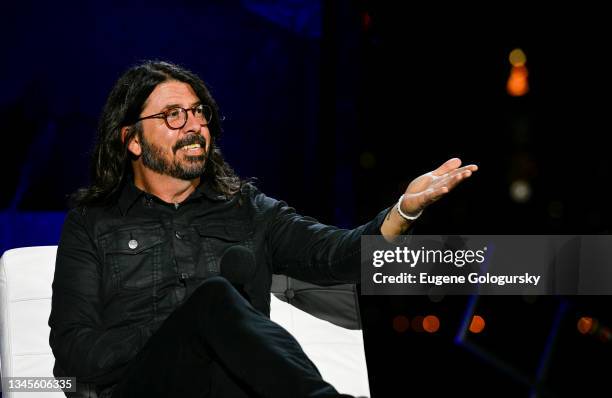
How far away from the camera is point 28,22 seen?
107 inches

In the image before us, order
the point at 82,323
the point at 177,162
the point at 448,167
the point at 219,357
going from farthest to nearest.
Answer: the point at 177,162
the point at 82,323
the point at 448,167
the point at 219,357

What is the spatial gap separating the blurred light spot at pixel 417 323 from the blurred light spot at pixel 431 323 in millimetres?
19

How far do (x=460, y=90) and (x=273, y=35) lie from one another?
3.04 ft

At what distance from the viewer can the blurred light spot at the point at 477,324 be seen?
3.28 meters

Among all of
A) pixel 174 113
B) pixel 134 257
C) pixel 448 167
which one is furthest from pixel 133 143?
pixel 448 167

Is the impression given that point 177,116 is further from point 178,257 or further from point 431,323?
point 431,323

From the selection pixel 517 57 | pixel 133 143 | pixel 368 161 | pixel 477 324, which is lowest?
pixel 477 324

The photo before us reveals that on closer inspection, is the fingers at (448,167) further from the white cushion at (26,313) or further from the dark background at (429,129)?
the dark background at (429,129)

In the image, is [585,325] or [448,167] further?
[585,325]

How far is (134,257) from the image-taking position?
1.89 m

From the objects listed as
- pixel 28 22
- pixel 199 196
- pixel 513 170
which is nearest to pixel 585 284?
pixel 513 170

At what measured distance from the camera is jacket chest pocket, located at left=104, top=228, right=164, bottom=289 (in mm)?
1866

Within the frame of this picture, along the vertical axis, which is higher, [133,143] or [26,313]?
[133,143]

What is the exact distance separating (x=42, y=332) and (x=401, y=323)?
5.65ft
